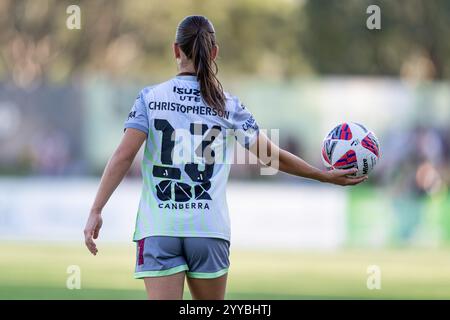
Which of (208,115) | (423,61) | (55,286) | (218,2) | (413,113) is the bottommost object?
(55,286)

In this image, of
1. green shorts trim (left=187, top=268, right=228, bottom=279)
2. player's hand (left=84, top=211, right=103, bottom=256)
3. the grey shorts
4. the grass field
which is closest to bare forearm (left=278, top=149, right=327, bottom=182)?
the grey shorts

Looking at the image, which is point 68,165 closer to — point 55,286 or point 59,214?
point 59,214

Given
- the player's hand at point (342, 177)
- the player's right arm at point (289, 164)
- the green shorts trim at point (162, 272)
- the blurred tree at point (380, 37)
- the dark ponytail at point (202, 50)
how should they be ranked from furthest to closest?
the blurred tree at point (380, 37), the player's hand at point (342, 177), the player's right arm at point (289, 164), the dark ponytail at point (202, 50), the green shorts trim at point (162, 272)

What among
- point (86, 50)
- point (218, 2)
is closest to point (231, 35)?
point (218, 2)

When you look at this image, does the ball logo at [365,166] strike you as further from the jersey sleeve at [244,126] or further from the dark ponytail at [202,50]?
the dark ponytail at [202,50]

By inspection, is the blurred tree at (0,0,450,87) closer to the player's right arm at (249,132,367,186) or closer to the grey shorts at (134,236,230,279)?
the player's right arm at (249,132,367,186)

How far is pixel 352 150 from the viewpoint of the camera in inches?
266

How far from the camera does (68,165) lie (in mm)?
22391

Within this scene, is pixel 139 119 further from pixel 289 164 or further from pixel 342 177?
pixel 342 177

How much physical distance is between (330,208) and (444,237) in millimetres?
2713

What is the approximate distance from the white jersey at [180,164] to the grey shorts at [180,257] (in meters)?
0.04

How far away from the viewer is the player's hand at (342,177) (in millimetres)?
6717

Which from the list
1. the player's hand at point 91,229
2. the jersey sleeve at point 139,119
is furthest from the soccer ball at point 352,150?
the player's hand at point 91,229
